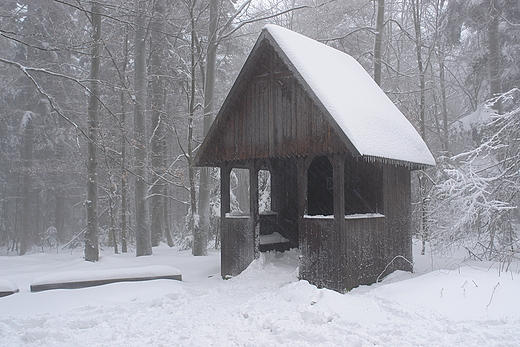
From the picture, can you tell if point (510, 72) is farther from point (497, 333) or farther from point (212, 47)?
point (497, 333)

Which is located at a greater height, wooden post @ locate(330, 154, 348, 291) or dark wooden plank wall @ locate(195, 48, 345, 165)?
dark wooden plank wall @ locate(195, 48, 345, 165)

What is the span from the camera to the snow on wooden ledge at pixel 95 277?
356 inches

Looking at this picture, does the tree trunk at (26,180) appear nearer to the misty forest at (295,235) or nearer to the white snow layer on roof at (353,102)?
the misty forest at (295,235)

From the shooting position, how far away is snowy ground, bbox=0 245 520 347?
231 inches

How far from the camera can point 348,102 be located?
9727 mm

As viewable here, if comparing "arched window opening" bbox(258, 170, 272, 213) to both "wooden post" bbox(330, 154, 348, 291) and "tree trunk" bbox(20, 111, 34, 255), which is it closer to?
"wooden post" bbox(330, 154, 348, 291)

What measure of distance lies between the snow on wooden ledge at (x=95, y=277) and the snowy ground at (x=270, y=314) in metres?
0.26

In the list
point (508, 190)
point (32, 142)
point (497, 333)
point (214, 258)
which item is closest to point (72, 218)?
point (32, 142)

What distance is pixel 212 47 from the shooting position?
1544cm

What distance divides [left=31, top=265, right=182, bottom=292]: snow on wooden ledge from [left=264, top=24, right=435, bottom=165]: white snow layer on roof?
517 cm

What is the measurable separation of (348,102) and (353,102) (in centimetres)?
35

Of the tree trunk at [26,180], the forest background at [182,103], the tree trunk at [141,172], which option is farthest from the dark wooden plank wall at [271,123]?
the tree trunk at [26,180]

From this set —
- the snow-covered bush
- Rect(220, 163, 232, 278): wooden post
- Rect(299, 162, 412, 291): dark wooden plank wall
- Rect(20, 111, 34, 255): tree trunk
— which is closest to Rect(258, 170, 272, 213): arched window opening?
Rect(220, 163, 232, 278): wooden post

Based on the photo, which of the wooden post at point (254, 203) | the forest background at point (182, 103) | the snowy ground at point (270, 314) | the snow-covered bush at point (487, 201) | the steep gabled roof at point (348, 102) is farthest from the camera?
the forest background at point (182, 103)
